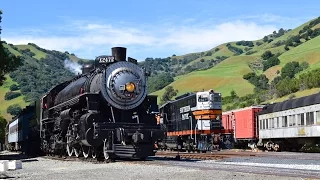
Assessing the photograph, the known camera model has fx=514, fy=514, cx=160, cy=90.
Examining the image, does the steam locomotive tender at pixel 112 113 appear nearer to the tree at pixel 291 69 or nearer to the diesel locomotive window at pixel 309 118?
the diesel locomotive window at pixel 309 118

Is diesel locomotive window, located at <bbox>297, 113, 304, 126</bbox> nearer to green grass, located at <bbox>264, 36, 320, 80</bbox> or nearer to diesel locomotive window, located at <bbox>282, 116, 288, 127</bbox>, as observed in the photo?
diesel locomotive window, located at <bbox>282, 116, 288, 127</bbox>

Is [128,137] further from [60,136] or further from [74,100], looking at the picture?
[60,136]

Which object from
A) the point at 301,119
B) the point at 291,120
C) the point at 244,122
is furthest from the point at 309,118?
the point at 244,122

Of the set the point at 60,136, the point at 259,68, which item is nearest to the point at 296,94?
the point at 60,136

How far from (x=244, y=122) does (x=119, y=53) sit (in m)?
23.1

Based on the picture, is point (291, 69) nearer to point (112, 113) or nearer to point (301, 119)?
point (301, 119)

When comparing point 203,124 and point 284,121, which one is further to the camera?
point 284,121

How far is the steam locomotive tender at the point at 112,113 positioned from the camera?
882 inches

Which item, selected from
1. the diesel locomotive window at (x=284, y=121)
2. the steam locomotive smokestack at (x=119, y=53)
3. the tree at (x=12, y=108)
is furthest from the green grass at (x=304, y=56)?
the steam locomotive smokestack at (x=119, y=53)

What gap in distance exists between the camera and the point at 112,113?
23.7 m

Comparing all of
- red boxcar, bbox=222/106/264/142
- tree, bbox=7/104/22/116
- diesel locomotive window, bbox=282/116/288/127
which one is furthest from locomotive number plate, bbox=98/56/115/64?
tree, bbox=7/104/22/116

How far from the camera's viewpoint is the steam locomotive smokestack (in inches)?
968

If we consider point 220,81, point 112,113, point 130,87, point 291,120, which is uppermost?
point 220,81

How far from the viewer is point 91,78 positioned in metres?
25.1
